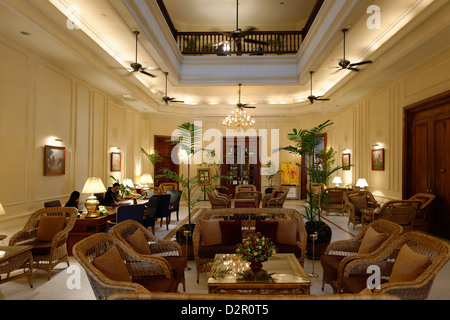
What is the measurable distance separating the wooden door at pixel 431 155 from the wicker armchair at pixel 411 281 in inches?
157

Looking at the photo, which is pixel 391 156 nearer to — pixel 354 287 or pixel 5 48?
pixel 354 287

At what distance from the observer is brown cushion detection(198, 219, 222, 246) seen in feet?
13.0

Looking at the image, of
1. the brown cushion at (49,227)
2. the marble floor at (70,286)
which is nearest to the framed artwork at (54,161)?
the brown cushion at (49,227)

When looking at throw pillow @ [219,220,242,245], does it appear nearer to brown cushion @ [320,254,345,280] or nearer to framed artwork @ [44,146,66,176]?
brown cushion @ [320,254,345,280]

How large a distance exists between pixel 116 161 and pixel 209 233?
646cm

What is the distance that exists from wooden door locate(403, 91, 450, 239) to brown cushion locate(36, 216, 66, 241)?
7.26 m

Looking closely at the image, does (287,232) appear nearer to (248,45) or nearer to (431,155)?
(431,155)

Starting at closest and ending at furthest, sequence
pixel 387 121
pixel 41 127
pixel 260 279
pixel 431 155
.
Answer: pixel 260 279 < pixel 41 127 < pixel 431 155 < pixel 387 121

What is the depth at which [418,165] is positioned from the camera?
6566 mm

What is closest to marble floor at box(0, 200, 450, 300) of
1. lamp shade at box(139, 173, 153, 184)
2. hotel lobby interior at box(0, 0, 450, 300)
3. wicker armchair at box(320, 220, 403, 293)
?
hotel lobby interior at box(0, 0, 450, 300)

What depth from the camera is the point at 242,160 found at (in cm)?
1327

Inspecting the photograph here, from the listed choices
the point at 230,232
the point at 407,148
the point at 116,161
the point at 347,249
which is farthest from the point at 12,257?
the point at 407,148

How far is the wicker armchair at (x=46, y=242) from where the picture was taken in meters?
3.82

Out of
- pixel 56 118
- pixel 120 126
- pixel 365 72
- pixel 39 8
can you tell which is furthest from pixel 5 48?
pixel 365 72
